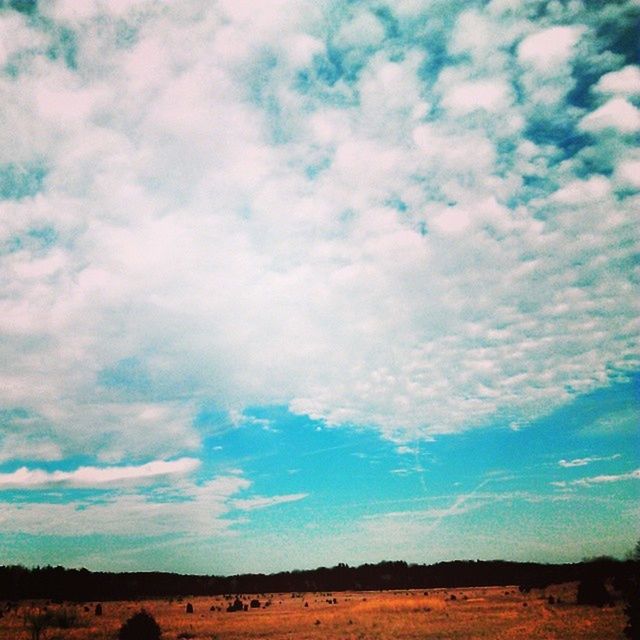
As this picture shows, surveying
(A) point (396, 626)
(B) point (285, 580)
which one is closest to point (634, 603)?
(A) point (396, 626)

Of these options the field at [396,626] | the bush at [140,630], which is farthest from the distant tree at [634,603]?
the bush at [140,630]

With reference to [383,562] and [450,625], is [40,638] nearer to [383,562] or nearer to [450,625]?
[450,625]

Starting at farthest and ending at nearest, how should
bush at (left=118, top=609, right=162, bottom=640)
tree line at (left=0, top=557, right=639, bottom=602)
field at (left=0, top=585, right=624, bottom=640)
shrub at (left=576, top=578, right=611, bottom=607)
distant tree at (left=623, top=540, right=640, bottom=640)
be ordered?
1. tree line at (left=0, top=557, right=639, bottom=602)
2. shrub at (left=576, top=578, right=611, bottom=607)
3. field at (left=0, top=585, right=624, bottom=640)
4. bush at (left=118, top=609, right=162, bottom=640)
5. distant tree at (left=623, top=540, right=640, bottom=640)

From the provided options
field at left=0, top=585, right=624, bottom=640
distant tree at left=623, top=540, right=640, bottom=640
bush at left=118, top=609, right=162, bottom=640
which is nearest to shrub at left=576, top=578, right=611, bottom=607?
field at left=0, top=585, right=624, bottom=640

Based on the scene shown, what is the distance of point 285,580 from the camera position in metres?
162

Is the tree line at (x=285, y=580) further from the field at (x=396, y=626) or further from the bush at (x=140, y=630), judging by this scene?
the bush at (x=140, y=630)

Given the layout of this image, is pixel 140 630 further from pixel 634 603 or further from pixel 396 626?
pixel 634 603

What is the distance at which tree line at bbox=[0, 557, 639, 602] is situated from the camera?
8569cm

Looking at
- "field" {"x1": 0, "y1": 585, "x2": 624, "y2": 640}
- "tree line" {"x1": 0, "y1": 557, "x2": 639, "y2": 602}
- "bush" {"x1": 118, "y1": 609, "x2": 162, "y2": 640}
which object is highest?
"bush" {"x1": 118, "y1": 609, "x2": 162, "y2": 640}

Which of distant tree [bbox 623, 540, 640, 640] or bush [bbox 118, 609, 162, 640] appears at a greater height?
distant tree [bbox 623, 540, 640, 640]

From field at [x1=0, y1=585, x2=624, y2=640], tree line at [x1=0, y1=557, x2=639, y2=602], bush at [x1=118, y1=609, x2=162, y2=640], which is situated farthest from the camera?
tree line at [x1=0, y1=557, x2=639, y2=602]

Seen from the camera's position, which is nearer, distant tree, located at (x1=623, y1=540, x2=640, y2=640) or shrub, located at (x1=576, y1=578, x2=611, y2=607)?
distant tree, located at (x1=623, y1=540, x2=640, y2=640)

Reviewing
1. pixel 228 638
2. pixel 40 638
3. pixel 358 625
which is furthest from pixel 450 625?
pixel 40 638

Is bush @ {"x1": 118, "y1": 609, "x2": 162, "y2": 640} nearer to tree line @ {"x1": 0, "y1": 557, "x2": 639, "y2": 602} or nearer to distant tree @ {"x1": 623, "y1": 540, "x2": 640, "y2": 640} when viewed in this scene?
distant tree @ {"x1": 623, "y1": 540, "x2": 640, "y2": 640}
